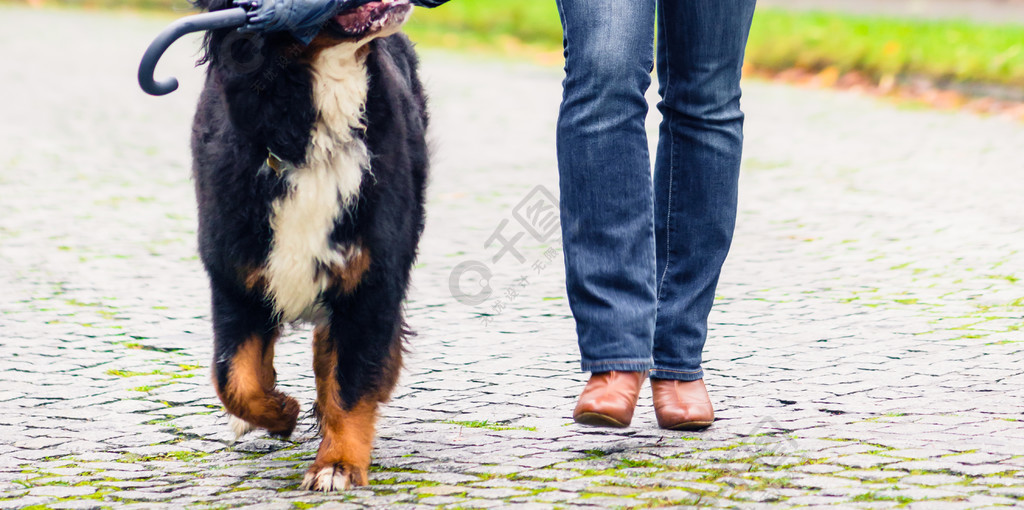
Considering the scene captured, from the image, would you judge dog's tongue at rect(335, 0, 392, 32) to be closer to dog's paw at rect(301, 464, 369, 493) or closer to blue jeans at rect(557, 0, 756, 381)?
blue jeans at rect(557, 0, 756, 381)

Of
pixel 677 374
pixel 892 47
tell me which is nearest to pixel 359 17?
pixel 677 374

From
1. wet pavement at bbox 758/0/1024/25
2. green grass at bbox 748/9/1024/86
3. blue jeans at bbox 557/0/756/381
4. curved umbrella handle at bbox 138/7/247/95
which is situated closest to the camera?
curved umbrella handle at bbox 138/7/247/95

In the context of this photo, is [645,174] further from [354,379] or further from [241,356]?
[241,356]

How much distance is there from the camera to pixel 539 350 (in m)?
4.65

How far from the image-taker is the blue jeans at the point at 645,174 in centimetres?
338

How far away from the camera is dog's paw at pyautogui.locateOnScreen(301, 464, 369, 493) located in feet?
10.4

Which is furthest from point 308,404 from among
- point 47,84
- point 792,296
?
point 47,84

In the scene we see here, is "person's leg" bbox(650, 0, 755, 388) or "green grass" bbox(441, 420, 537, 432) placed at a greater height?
"person's leg" bbox(650, 0, 755, 388)

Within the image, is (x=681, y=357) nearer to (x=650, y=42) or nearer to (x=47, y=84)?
(x=650, y=42)

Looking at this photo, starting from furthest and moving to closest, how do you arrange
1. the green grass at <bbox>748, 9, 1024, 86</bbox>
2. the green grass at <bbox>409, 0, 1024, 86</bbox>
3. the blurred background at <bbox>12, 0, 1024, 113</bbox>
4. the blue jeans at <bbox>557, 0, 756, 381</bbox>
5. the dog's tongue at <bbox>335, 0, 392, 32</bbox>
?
the green grass at <bbox>409, 0, 1024, 86</bbox>, the green grass at <bbox>748, 9, 1024, 86</bbox>, the blurred background at <bbox>12, 0, 1024, 113</bbox>, the blue jeans at <bbox>557, 0, 756, 381</bbox>, the dog's tongue at <bbox>335, 0, 392, 32</bbox>

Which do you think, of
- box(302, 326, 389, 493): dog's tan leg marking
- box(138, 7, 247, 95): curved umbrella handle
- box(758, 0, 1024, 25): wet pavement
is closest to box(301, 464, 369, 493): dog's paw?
box(302, 326, 389, 493): dog's tan leg marking

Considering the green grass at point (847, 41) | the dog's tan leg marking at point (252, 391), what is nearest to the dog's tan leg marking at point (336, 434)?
the dog's tan leg marking at point (252, 391)

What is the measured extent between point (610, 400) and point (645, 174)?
60cm

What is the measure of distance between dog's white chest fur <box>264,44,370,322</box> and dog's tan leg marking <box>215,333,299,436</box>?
24 cm
